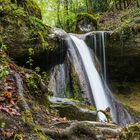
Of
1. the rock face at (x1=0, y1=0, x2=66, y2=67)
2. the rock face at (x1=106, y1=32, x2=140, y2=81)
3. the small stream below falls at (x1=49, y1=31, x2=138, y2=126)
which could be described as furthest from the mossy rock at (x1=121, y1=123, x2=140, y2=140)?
the rock face at (x1=106, y1=32, x2=140, y2=81)

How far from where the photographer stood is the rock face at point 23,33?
33.3 feet

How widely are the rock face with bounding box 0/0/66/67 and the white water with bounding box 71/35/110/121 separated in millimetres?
1555

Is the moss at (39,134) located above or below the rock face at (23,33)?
below

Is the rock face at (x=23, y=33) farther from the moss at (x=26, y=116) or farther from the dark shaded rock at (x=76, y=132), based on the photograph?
the moss at (x=26, y=116)

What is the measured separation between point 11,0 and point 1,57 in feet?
15.4

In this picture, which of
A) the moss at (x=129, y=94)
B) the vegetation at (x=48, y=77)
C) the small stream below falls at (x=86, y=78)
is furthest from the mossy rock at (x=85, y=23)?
the small stream below falls at (x=86, y=78)

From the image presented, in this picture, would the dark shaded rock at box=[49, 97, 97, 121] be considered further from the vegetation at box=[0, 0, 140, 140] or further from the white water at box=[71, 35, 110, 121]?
the white water at box=[71, 35, 110, 121]

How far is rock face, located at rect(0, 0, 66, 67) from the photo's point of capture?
33.3 ft

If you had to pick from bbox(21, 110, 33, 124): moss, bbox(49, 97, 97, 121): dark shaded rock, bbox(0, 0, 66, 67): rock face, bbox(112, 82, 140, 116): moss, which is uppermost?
bbox(0, 0, 66, 67): rock face

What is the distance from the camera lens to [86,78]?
13.1 m

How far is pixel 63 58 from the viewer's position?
43.1 ft

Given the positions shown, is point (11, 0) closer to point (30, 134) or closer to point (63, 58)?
point (63, 58)

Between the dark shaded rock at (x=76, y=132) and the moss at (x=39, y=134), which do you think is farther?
the dark shaded rock at (x=76, y=132)

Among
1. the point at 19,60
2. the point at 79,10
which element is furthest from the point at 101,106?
the point at 79,10
